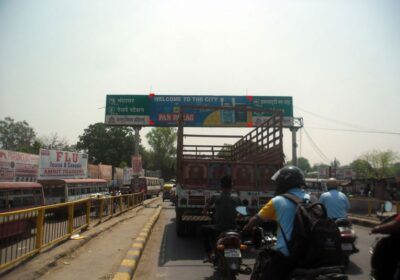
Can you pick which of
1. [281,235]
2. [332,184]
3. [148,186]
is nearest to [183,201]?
[332,184]

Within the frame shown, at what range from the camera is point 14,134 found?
2667 inches

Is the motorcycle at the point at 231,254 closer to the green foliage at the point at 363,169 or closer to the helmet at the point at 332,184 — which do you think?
the helmet at the point at 332,184

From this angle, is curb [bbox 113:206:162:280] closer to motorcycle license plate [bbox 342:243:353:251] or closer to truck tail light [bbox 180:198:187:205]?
truck tail light [bbox 180:198:187:205]

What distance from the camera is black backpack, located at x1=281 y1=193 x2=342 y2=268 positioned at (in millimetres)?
2887

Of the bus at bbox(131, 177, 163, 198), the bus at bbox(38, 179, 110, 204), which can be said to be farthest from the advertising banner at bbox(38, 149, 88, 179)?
the bus at bbox(131, 177, 163, 198)

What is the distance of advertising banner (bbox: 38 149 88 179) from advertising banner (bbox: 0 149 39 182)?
1.67m

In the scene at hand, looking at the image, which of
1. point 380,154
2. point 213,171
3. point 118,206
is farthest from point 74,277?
point 380,154

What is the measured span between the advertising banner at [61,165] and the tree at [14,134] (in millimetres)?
46533

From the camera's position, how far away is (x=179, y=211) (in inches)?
367

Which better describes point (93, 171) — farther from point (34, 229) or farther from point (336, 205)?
point (336, 205)

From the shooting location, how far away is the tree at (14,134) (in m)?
66.6

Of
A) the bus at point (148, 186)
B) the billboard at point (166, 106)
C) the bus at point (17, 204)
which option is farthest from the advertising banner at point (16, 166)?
the bus at point (148, 186)

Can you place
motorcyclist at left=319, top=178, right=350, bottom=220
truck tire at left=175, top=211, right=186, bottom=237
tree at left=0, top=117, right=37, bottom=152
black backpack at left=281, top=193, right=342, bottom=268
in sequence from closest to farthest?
black backpack at left=281, top=193, right=342, bottom=268
motorcyclist at left=319, top=178, right=350, bottom=220
truck tire at left=175, top=211, right=186, bottom=237
tree at left=0, top=117, right=37, bottom=152

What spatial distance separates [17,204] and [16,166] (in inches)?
461
